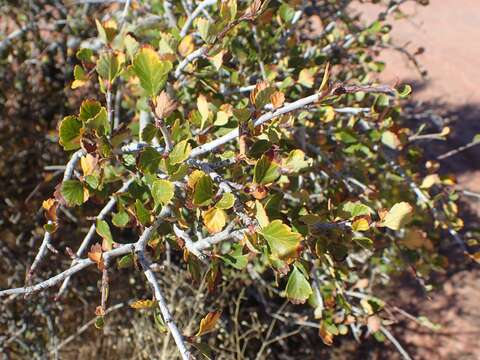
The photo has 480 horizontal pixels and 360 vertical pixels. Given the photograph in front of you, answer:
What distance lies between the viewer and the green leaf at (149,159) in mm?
961

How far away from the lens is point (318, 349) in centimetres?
285

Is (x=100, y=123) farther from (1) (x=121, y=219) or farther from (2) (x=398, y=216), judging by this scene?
(2) (x=398, y=216)

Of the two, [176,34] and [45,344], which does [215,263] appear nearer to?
[176,34]

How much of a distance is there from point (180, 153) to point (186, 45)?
1.74 ft

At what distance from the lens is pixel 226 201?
36.2 inches

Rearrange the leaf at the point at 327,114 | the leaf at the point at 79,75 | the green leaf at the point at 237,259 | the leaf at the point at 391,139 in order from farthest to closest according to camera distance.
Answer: the leaf at the point at 391,139 → the leaf at the point at 327,114 → the leaf at the point at 79,75 → the green leaf at the point at 237,259

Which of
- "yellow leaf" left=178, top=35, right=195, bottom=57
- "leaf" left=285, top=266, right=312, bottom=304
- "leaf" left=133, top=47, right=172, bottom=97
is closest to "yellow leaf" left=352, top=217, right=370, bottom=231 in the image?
"leaf" left=285, top=266, right=312, bottom=304

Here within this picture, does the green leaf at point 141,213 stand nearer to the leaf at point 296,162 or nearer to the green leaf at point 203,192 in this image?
the green leaf at point 203,192

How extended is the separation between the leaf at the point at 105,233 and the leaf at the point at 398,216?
0.58 m

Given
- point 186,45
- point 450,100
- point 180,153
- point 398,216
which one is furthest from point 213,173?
point 450,100

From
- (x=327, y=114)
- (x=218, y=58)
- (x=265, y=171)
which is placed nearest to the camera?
(x=265, y=171)

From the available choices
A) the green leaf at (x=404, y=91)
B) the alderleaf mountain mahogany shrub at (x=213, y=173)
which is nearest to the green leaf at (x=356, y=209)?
the alderleaf mountain mahogany shrub at (x=213, y=173)

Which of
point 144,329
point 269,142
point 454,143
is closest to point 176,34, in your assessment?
point 269,142

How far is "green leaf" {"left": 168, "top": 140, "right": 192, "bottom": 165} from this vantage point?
3.05ft
